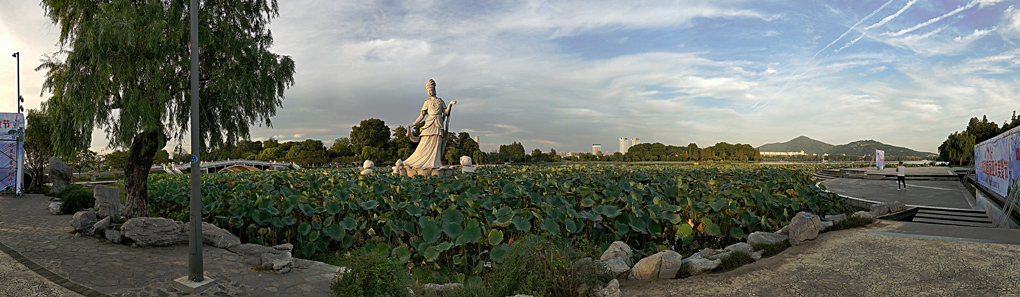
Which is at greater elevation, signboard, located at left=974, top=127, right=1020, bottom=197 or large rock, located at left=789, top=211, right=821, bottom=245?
signboard, located at left=974, top=127, right=1020, bottom=197

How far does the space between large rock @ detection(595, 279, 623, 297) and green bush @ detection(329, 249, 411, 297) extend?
226 centimetres

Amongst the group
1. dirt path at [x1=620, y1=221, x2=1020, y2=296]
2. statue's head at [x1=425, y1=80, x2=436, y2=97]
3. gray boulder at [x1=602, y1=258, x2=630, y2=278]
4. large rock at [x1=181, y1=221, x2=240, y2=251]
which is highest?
statue's head at [x1=425, y1=80, x2=436, y2=97]

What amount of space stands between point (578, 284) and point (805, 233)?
499 centimetres

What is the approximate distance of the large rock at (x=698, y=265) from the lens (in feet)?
18.9

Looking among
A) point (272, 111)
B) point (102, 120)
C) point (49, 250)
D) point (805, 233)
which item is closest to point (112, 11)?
point (102, 120)

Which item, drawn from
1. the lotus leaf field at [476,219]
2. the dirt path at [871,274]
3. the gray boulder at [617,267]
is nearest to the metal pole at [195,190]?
the lotus leaf field at [476,219]

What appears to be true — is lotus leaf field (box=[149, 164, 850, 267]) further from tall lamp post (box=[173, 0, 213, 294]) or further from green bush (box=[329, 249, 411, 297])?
tall lamp post (box=[173, 0, 213, 294])

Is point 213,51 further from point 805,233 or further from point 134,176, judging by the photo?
point 805,233

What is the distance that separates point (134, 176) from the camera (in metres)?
8.84

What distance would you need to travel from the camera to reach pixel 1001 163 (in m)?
11.4

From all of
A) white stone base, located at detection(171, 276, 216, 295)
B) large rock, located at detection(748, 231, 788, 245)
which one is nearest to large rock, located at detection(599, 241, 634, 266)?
large rock, located at detection(748, 231, 788, 245)

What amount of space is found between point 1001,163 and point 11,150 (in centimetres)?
3369

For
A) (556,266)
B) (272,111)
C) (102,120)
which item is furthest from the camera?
(272,111)

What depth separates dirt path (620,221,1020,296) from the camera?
495 centimetres
